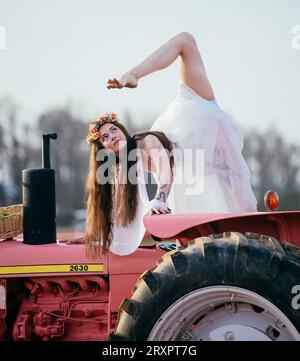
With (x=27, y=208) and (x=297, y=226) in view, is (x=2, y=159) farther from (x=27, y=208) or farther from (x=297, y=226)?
(x=297, y=226)

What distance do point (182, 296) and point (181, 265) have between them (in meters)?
0.15

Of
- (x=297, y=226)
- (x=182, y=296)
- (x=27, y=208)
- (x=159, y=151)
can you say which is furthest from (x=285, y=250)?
(x=27, y=208)

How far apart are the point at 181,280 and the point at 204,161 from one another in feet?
4.00

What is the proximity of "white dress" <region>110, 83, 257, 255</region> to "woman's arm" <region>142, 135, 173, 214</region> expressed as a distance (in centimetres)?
10

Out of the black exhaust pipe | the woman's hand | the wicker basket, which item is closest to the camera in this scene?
the woman's hand

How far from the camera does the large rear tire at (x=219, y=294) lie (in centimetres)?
288

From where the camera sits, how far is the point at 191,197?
409cm

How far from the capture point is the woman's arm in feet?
12.2

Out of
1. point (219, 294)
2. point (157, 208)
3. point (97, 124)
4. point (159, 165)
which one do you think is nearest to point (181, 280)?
point (219, 294)

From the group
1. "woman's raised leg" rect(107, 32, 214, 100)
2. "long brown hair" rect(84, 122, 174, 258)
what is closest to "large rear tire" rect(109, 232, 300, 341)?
"long brown hair" rect(84, 122, 174, 258)

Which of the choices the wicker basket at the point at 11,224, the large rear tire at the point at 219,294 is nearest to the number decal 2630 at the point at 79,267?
the wicker basket at the point at 11,224

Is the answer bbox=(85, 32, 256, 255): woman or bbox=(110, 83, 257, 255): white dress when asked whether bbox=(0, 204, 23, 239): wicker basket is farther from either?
bbox=(110, 83, 257, 255): white dress

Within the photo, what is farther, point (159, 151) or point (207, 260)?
point (159, 151)

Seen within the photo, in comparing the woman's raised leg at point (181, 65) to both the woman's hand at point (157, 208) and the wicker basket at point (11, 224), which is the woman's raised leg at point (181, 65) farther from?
the wicker basket at point (11, 224)
